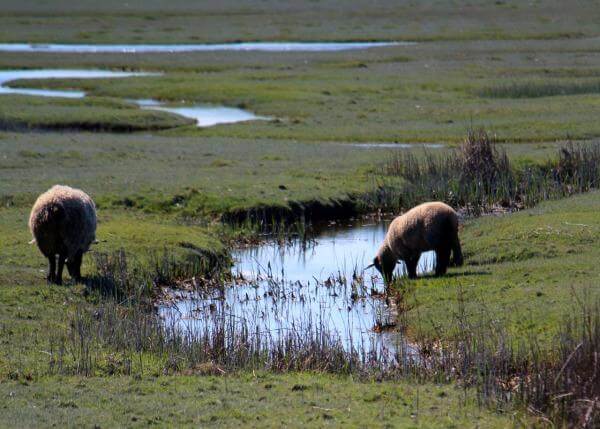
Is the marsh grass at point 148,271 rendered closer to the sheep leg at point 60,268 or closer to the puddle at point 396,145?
the sheep leg at point 60,268

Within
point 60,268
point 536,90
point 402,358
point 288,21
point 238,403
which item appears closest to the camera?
point 238,403

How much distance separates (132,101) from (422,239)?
1031 inches

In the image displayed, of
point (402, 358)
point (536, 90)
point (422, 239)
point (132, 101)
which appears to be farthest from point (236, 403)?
point (132, 101)

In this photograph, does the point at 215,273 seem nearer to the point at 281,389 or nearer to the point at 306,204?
the point at 306,204

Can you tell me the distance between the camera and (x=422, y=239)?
16.9 meters

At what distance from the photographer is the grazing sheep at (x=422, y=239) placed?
16625 millimetres

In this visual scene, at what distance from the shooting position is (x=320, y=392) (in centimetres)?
1093

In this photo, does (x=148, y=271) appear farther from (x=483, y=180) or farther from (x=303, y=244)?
(x=483, y=180)

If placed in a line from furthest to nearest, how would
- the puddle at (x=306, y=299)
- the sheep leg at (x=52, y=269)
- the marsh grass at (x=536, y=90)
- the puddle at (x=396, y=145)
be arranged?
the marsh grass at (x=536, y=90)
the puddle at (x=396, y=145)
the sheep leg at (x=52, y=269)
the puddle at (x=306, y=299)

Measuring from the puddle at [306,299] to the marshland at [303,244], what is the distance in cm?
7

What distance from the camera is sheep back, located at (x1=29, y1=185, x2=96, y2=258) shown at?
15594 mm

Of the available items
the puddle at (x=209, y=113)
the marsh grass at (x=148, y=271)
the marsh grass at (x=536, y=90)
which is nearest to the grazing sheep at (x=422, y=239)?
the marsh grass at (x=148, y=271)

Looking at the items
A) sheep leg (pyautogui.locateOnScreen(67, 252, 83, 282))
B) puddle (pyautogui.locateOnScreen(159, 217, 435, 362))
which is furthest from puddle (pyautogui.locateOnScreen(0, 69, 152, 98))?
sheep leg (pyautogui.locateOnScreen(67, 252, 83, 282))

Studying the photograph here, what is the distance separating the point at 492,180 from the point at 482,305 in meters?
9.83
